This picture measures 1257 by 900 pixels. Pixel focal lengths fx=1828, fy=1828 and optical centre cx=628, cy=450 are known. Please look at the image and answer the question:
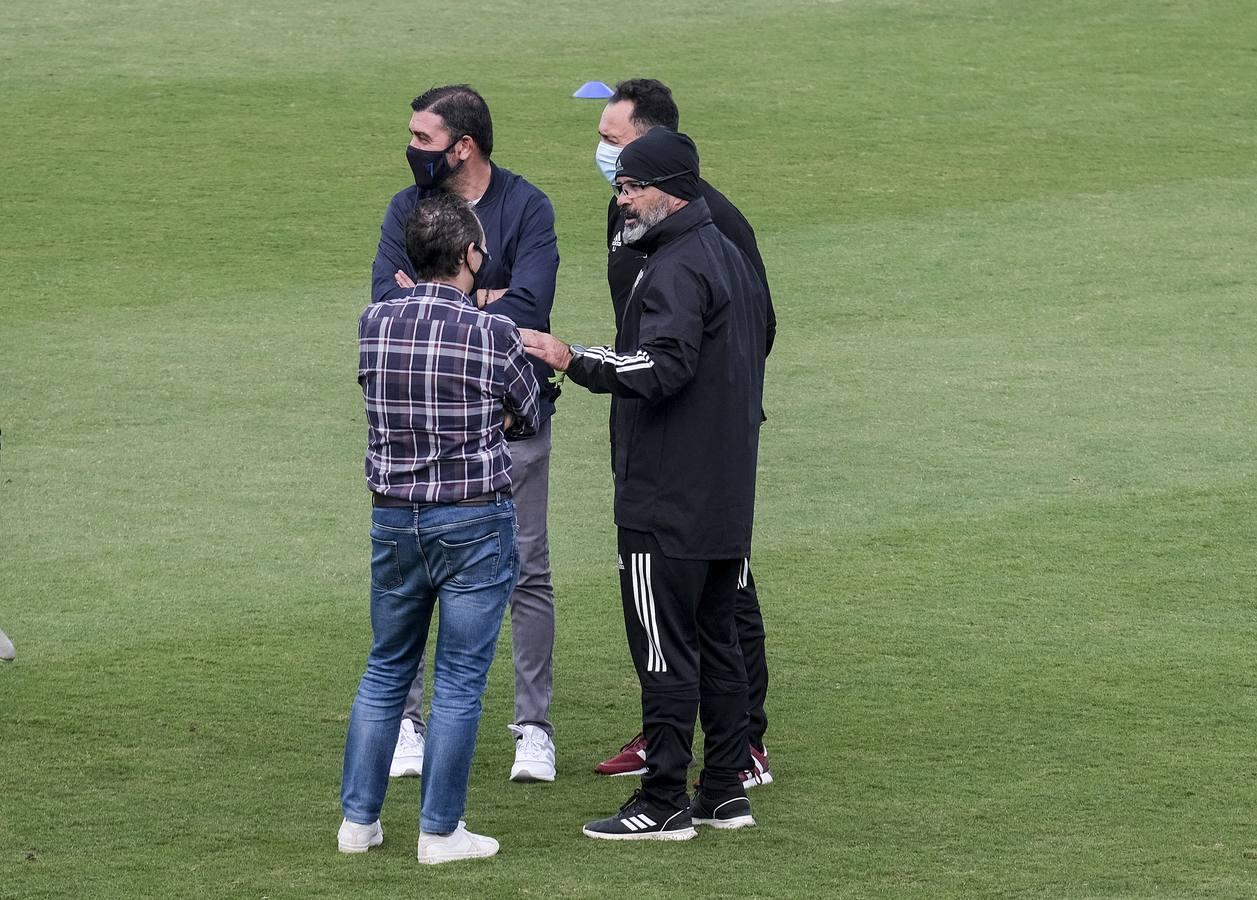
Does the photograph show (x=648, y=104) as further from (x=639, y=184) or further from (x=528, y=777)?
(x=528, y=777)

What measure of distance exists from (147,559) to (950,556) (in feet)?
11.1

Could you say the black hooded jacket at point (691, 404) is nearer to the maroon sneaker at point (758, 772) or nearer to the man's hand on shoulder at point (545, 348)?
the man's hand on shoulder at point (545, 348)

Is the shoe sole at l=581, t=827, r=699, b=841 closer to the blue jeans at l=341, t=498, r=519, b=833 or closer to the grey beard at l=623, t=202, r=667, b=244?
the blue jeans at l=341, t=498, r=519, b=833

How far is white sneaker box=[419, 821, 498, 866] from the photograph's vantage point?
4.69 m

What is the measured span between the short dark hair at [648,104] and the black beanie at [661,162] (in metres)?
0.72

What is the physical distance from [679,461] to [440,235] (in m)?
0.90

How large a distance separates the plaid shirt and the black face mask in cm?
96

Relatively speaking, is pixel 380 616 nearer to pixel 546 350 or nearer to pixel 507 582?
pixel 507 582

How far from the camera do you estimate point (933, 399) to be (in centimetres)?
1059

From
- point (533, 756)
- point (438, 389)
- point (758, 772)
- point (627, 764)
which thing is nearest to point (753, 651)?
point (758, 772)

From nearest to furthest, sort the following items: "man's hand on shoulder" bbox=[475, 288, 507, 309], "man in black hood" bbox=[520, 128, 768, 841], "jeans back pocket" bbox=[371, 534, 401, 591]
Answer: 1. "jeans back pocket" bbox=[371, 534, 401, 591]
2. "man in black hood" bbox=[520, 128, 768, 841]
3. "man's hand on shoulder" bbox=[475, 288, 507, 309]

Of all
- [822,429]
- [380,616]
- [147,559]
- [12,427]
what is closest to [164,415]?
[12,427]

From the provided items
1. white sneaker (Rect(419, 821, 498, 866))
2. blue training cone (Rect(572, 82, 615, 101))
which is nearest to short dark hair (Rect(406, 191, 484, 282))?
white sneaker (Rect(419, 821, 498, 866))

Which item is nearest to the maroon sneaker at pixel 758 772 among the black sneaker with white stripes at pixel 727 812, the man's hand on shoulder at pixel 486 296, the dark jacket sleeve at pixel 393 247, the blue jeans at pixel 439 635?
the black sneaker with white stripes at pixel 727 812
